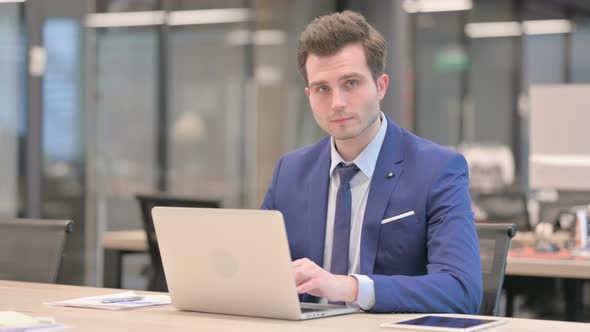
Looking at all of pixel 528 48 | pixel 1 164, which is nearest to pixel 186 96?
pixel 1 164

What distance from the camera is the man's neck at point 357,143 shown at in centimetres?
261

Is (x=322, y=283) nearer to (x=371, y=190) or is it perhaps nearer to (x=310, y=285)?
(x=310, y=285)

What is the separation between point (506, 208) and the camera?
7023mm

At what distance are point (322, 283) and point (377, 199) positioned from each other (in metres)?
0.42

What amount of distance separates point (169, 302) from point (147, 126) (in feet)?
17.3

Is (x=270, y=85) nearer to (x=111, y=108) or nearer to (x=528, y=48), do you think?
(x=111, y=108)

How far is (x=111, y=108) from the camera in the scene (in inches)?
282

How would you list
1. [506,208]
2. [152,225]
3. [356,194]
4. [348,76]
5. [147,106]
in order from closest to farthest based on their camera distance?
[348,76], [356,194], [152,225], [506,208], [147,106]

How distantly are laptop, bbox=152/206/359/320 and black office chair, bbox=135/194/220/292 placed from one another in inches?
103

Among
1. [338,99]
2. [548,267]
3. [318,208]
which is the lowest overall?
[548,267]

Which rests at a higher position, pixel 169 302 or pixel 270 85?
pixel 270 85

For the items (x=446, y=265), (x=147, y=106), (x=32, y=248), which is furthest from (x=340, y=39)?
(x=147, y=106)

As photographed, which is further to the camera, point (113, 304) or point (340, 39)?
point (340, 39)

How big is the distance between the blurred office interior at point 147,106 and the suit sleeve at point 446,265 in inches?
117
